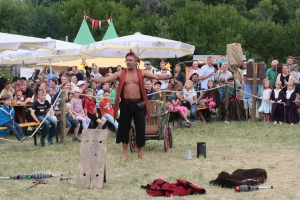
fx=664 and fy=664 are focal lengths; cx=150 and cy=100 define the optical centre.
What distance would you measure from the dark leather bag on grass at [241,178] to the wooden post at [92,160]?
1.57 m

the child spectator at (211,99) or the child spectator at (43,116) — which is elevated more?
the child spectator at (211,99)

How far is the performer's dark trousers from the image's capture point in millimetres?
11641

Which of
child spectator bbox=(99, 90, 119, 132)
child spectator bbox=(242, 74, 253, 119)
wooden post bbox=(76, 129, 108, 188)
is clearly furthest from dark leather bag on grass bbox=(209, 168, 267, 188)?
child spectator bbox=(242, 74, 253, 119)

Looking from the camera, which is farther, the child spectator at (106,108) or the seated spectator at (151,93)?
the child spectator at (106,108)

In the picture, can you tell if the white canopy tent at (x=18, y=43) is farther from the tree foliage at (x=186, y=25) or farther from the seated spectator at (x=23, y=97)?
the tree foliage at (x=186, y=25)

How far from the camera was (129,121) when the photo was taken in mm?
11703

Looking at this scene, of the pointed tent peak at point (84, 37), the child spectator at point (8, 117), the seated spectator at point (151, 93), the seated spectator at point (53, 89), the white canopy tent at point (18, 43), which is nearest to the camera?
the child spectator at point (8, 117)

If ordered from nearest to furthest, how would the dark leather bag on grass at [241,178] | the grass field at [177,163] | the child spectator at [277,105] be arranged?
the grass field at [177,163]
the dark leather bag on grass at [241,178]
the child spectator at [277,105]

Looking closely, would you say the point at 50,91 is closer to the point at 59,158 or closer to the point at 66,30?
the point at 59,158

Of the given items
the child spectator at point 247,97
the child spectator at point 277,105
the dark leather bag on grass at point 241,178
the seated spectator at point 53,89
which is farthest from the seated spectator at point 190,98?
the dark leather bag on grass at point 241,178

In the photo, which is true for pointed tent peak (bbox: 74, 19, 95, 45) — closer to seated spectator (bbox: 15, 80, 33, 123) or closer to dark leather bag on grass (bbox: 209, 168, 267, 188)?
seated spectator (bbox: 15, 80, 33, 123)

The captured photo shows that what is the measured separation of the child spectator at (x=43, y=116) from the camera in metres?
13.9

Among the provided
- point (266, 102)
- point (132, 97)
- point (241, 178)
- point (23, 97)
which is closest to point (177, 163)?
point (132, 97)

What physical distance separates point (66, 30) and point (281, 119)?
34190 millimetres
